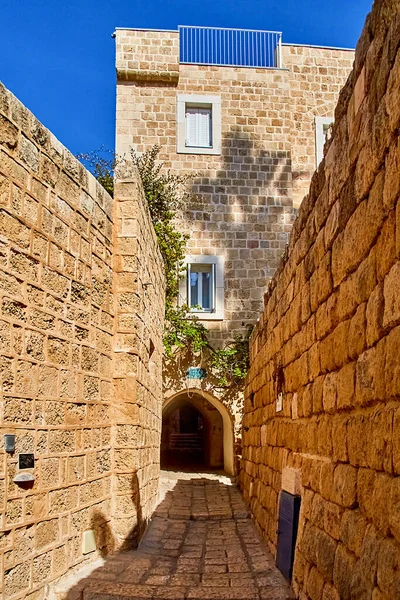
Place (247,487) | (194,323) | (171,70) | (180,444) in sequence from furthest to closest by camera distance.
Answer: (180,444) < (171,70) < (194,323) < (247,487)

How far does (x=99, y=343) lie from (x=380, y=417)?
2.92 m

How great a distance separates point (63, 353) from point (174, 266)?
7313 millimetres

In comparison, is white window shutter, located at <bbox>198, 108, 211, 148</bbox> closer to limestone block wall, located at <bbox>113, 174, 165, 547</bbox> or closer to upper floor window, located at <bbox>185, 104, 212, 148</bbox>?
upper floor window, located at <bbox>185, 104, 212, 148</bbox>

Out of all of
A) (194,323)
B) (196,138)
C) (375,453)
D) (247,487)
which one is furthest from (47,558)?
(196,138)

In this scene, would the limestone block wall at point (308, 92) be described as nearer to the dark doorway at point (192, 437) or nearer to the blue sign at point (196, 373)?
the blue sign at point (196, 373)

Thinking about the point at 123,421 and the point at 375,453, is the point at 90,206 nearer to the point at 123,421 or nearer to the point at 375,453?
the point at 123,421

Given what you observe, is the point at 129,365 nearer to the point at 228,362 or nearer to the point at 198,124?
the point at 228,362

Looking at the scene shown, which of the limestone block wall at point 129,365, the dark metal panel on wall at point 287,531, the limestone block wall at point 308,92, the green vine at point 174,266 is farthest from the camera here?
the limestone block wall at point 308,92

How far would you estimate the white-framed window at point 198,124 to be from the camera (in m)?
11.9

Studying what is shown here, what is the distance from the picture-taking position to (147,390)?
21.0ft

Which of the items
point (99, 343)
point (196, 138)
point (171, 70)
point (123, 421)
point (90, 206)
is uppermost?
point (171, 70)

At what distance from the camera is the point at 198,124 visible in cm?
1207

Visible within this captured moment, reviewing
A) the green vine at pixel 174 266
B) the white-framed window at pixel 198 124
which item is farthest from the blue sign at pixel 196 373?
the white-framed window at pixel 198 124

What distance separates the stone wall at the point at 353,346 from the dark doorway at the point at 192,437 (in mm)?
8967
